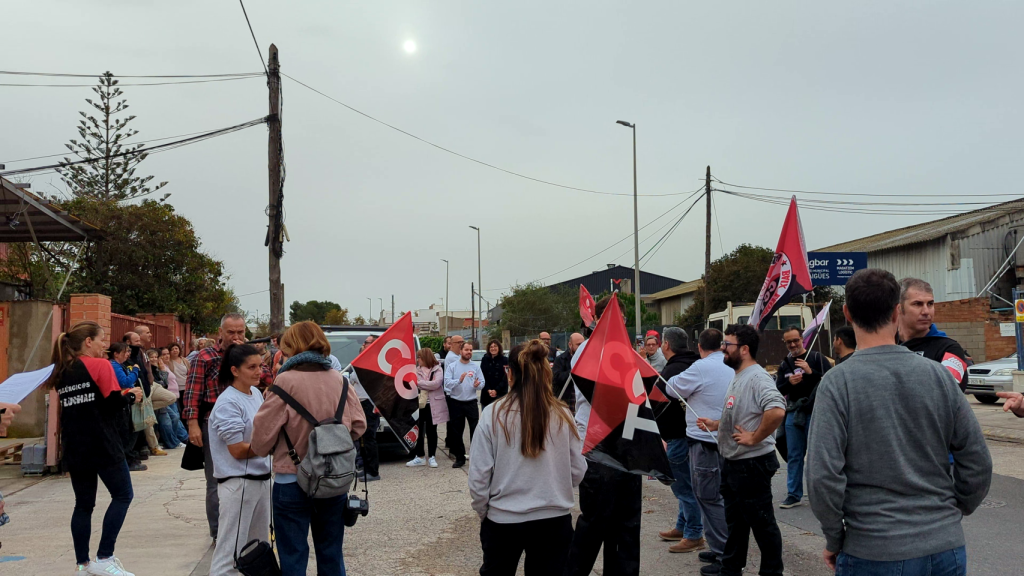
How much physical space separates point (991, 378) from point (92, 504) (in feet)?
63.3

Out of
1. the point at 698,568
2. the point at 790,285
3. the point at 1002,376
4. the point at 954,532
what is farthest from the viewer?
the point at 1002,376

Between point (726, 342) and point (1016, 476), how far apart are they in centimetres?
682

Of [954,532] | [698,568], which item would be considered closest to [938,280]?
[698,568]

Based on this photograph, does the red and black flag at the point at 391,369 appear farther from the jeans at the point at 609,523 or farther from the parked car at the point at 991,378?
the parked car at the point at 991,378

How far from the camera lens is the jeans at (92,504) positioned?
5.58 m

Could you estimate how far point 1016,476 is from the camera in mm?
9891

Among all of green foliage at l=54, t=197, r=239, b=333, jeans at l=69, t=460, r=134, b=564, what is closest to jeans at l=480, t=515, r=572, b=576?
jeans at l=69, t=460, r=134, b=564

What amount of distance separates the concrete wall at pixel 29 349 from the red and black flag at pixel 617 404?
11.5m

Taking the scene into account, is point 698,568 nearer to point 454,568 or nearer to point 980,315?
point 454,568

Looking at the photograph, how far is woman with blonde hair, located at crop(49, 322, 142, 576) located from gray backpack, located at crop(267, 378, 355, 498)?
197 centimetres

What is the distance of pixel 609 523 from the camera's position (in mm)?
4789

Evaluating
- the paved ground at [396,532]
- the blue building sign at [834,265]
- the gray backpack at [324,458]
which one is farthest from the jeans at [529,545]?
the blue building sign at [834,265]

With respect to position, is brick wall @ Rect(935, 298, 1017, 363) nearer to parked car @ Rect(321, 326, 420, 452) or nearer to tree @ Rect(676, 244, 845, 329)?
tree @ Rect(676, 244, 845, 329)

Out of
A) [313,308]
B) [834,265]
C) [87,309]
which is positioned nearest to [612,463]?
[87,309]
